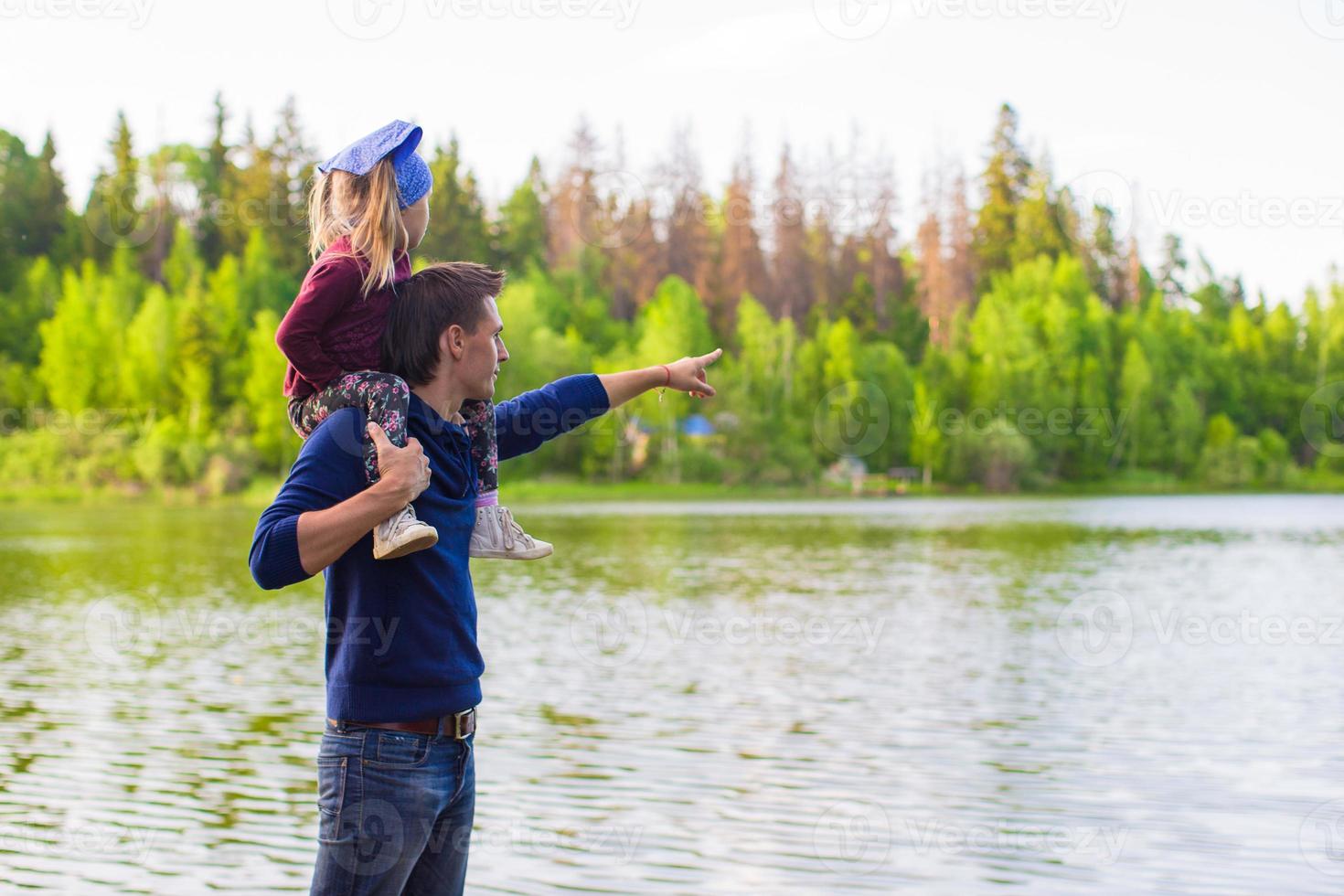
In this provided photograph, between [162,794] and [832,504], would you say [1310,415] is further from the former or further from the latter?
[162,794]

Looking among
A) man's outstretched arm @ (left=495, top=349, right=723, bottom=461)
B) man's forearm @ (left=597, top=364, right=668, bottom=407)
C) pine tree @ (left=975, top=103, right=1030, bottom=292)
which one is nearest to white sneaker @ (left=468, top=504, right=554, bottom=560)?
man's outstretched arm @ (left=495, top=349, right=723, bottom=461)

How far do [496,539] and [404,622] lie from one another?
29 centimetres

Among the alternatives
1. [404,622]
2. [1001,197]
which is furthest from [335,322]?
[1001,197]

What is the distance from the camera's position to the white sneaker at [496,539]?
298 centimetres

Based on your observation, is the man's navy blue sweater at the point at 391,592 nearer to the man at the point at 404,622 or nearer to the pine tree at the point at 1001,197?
the man at the point at 404,622

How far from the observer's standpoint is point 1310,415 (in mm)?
98500

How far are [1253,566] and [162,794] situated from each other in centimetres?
2495

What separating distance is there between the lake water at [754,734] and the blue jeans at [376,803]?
4.13 meters

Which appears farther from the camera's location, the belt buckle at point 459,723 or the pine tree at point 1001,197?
the pine tree at point 1001,197

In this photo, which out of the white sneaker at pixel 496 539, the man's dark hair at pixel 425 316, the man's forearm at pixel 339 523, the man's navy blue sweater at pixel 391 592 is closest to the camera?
the man's forearm at pixel 339 523

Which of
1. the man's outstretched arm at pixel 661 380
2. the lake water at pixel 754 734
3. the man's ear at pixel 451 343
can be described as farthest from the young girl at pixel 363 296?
the lake water at pixel 754 734

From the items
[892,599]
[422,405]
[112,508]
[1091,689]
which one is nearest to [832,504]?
[112,508]

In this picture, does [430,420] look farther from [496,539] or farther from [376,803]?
[376,803]

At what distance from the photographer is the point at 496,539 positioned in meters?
2.99
